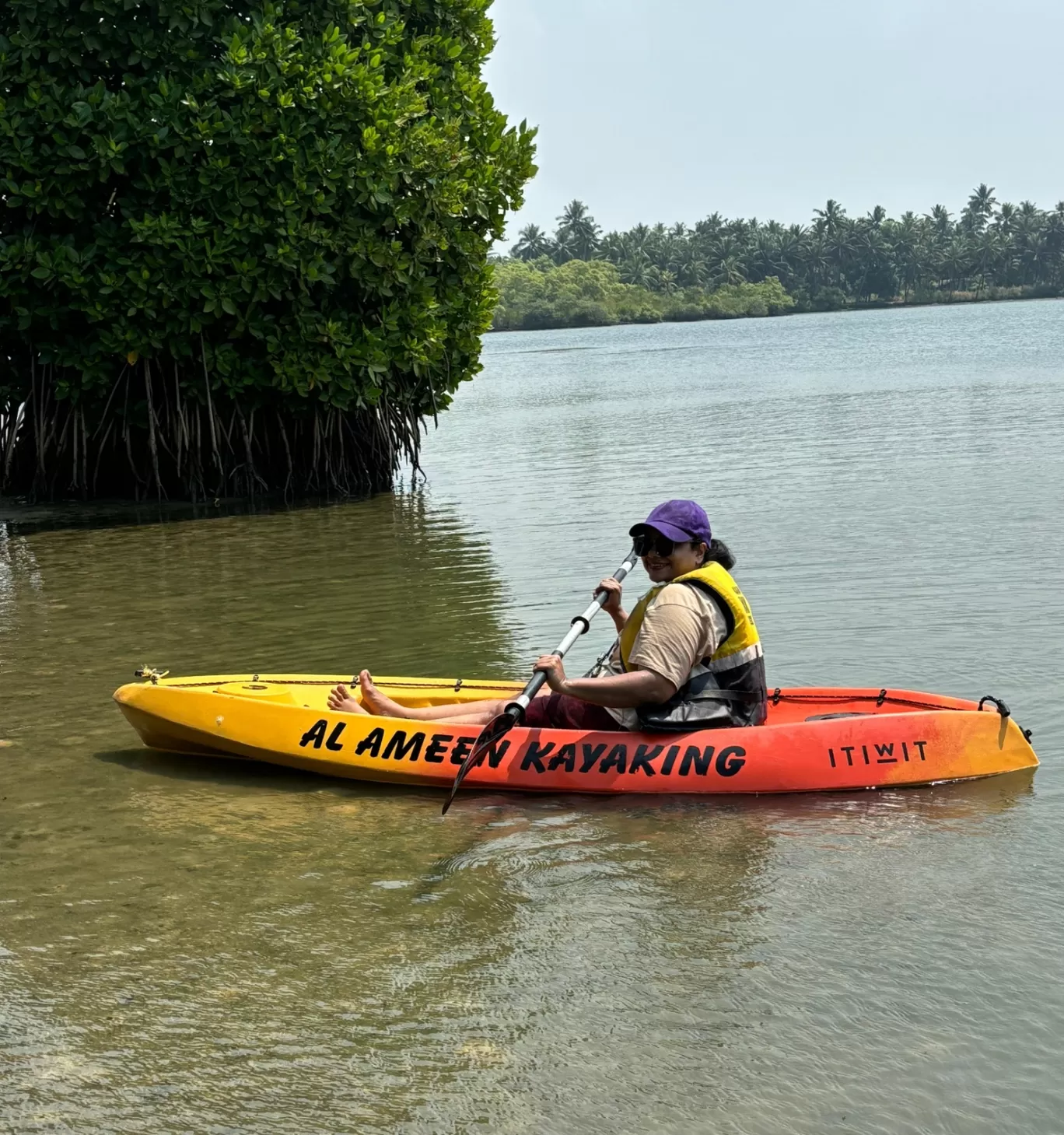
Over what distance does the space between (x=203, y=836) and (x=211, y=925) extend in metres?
→ 1.16

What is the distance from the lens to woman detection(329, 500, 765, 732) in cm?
689

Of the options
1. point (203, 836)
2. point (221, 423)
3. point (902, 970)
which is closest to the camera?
point (902, 970)

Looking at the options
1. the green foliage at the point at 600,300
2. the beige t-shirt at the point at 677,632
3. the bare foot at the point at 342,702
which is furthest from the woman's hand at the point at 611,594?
the green foliage at the point at 600,300

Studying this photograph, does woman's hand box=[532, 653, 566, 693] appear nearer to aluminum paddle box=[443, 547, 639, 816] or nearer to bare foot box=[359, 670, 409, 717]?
aluminum paddle box=[443, 547, 639, 816]

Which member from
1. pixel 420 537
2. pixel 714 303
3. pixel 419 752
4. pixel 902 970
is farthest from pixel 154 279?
pixel 714 303

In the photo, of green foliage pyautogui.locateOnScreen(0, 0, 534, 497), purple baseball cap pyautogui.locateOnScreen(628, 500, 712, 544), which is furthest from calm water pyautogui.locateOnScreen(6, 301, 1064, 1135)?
green foliage pyautogui.locateOnScreen(0, 0, 534, 497)

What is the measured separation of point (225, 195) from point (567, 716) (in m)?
10.9

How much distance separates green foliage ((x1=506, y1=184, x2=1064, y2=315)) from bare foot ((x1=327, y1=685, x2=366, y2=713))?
442 ft

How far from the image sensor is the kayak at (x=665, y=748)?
7.06 metres

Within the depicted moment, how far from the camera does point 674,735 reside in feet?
23.5

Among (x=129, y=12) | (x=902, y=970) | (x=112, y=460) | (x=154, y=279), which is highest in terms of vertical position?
(x=129, y=12)

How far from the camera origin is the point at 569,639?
23.7ft

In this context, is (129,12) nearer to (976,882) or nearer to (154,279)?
(154,279)

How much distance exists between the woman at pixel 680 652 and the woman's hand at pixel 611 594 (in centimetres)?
18
